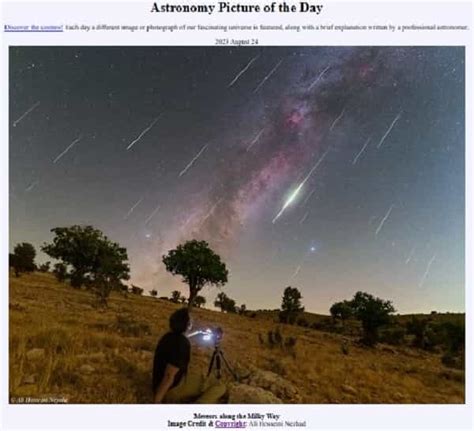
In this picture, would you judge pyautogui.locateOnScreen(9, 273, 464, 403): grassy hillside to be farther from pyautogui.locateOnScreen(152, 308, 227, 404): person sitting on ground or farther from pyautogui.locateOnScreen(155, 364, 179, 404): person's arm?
pyautogui.locateOnScreen(155, 364, 179, 404): person's arm

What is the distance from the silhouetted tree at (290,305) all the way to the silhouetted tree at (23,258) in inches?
157

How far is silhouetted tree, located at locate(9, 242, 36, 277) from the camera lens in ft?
24.6

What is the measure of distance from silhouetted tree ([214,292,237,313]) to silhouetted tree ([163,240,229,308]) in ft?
0.83

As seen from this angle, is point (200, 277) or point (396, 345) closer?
point (200, 277)

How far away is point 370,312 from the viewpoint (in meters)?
9.28

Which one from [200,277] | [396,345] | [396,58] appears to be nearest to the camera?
[396,58]

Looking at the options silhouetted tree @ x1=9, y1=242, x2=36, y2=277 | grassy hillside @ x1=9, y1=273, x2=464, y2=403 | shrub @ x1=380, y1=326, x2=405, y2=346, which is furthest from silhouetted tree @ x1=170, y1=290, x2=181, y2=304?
shrub @ x1=380, y1=326, x2=405, y2=346
